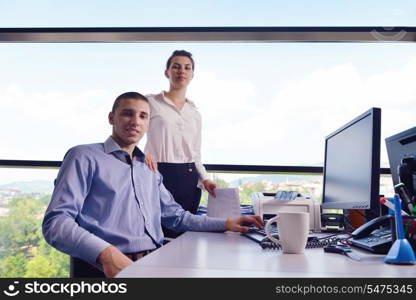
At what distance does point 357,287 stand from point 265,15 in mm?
2636

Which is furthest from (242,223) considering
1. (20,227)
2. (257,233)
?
(20,227)

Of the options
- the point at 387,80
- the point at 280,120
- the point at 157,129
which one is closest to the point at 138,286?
the point at 157,129

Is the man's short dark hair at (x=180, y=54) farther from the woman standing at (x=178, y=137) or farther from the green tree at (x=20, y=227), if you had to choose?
the green tree at (x=20, y=227)

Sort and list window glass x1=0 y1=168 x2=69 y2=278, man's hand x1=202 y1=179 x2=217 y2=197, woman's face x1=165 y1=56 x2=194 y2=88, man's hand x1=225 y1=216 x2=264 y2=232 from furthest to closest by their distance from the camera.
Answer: window glass x1=0 y1=168 x2=69 y2=278
woman's face x1=165 y1=56 x2=194 y2=88
man's hand x1=202 y1=179 x2=217 y2=197
man's hand x1=225 y1=216 x2=264 y2=232

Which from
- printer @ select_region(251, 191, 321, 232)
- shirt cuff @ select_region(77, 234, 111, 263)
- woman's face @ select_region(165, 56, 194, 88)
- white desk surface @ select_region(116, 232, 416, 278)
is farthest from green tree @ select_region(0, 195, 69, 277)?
white desk surface @ select_region(116, 232, 416, 278)

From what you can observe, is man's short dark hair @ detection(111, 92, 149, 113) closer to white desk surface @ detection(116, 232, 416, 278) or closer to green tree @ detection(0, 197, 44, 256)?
white desk surface @ detection(116, 232, 416, 278)

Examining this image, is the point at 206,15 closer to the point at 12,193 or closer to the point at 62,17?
the point at 62,17

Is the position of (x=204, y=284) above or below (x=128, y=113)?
below

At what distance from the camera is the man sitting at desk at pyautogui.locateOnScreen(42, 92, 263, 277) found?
1.30 meters

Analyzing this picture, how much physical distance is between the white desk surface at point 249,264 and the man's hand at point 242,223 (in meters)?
0.36

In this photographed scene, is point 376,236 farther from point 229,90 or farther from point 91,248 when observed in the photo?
point 229,90

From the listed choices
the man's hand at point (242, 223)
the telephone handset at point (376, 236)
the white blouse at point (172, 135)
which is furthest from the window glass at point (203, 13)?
the telephone handset at point (376, 236)

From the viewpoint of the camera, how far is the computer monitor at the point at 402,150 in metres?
1.28

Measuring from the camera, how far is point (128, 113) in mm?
1747
